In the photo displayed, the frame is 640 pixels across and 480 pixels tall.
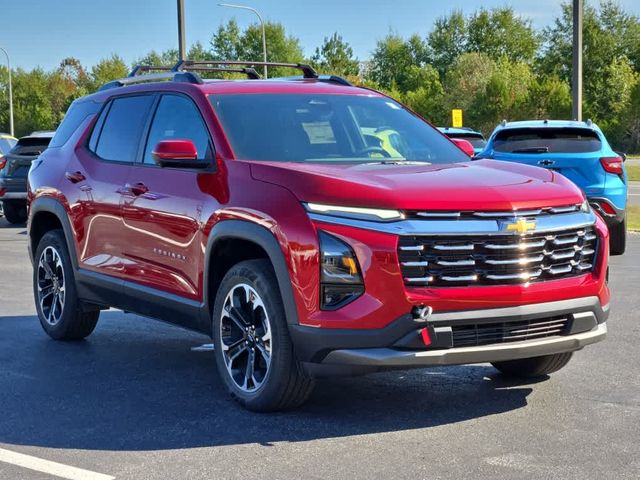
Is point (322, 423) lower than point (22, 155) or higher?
lower

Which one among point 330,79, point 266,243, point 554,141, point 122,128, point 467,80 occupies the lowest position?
point 266,243

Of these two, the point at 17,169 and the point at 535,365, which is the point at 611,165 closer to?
the point at 535,365

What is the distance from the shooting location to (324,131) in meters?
6.49

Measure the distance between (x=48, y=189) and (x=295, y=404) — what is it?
10.6 feet

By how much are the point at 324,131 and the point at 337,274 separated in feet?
5.19

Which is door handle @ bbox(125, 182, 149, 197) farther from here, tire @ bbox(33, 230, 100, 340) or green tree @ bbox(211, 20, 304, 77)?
green tree @ bbox(211, 20, 304, 77)

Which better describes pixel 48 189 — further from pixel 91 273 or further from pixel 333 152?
pixel 333 152

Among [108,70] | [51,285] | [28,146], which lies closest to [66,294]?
[51,285]

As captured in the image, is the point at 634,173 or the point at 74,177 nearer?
the point at 74,177

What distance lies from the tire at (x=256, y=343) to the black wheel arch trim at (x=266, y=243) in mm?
128

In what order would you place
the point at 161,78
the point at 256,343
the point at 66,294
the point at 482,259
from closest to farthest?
1. the point at 482,259
2. the point at 256,343
3. the point at 161,78
4. the point at 66,294

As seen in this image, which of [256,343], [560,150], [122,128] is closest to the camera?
[256,343]

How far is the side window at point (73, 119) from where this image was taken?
7.88 m

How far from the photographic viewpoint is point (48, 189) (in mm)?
7973
